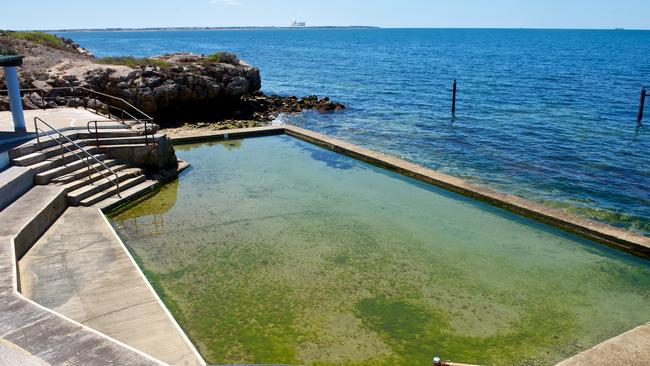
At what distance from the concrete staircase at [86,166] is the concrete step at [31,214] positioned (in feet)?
1.71

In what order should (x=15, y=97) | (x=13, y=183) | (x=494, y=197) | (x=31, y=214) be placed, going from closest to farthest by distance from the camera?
1. (x=31, y=214)
2. (x=13, y=183)
3. (x=494, y=197)
4. (x=15, y=97)

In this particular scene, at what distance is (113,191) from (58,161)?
179cm

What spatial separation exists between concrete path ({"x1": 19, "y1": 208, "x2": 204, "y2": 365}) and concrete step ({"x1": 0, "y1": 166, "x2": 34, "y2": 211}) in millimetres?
1283

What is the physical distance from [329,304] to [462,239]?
4301mm

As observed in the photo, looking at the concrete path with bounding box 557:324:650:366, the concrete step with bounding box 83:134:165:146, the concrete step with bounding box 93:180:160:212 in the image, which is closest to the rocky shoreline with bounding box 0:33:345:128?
the concrete step with bounding box 83:134:165:146

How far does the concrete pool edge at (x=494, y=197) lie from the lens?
11.3 m

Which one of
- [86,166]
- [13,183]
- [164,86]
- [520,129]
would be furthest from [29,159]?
[520,129]

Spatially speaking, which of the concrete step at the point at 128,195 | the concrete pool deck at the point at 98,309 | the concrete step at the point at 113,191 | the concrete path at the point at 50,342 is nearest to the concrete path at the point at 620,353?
the concrete pool deck at the point at 98,309

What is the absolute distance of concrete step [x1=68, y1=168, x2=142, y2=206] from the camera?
42.5 ft

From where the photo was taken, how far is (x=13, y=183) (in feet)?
39.1

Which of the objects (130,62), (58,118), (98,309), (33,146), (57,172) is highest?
(130,62)

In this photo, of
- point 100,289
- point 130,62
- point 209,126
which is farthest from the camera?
point 130,62

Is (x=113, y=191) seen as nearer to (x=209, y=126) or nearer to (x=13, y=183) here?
(x=13, y=183)

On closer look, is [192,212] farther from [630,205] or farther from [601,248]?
[630,205]
